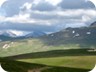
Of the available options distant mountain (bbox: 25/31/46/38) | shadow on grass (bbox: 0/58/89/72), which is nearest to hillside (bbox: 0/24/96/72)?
shadow on grass (bbox: 0/58/89/72)

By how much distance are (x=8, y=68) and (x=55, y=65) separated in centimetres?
398

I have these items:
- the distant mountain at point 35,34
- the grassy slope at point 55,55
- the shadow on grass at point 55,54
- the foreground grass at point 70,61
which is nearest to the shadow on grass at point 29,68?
the grassy slope at point 55,55

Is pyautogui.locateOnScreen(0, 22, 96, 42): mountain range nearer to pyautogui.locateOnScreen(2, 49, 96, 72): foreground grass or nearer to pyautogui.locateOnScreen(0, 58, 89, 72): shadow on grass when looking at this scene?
pyautogui.locateOnScreen(2, 49, 96, 72): foreground grass

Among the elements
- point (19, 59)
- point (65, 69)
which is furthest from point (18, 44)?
point (65, 69)

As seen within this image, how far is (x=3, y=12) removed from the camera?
41.9 m

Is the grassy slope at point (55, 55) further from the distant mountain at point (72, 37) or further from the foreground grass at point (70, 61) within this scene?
the distant mountain at point (72, 37)

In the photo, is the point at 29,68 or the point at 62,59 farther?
the point at 62,59

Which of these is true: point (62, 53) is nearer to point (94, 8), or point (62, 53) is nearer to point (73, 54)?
point (73, 54)

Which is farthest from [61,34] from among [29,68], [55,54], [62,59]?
[29,68]

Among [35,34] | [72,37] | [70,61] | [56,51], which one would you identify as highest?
[35,34]

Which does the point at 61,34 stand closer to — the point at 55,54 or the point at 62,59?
the point at 55,54

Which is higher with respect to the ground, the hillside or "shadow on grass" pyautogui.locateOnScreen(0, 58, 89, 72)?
the hillside

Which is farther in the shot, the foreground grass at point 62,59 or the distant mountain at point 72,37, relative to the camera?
the distant mountain at point 72,37

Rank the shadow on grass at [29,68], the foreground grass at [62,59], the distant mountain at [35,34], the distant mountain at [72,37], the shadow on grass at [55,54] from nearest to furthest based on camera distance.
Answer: the shadow on grass at [29,68] < the foreground grass at [62,59] < the shadow on grass at [55,54] < the distant mountain at [72,37] < the distant mountain at [35,34]
